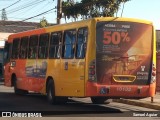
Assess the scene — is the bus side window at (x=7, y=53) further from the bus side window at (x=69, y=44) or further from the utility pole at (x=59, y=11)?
the utility pole at (x=59, y=11)

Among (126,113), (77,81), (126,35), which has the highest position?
(126,35)

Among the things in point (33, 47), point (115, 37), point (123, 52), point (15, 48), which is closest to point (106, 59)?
point (123, 52)

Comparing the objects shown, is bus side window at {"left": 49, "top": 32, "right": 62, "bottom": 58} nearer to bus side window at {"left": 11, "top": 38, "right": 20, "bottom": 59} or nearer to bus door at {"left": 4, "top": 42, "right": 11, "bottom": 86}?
bus side window at {"left": 11, "top": 38, "right": 20, "bottom": 59}

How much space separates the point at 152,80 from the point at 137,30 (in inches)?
70.0

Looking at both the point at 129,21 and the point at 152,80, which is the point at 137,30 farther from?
the point at 152,80

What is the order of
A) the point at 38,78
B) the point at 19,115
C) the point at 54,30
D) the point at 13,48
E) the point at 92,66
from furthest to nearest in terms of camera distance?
1. the point at 13,48
2. the point at 38,78
3. the point at 54,30
4. the point at 92,66
5. the point at 19,115

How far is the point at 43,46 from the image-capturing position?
753 inches

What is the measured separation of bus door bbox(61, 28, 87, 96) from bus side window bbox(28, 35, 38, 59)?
10.3 feet

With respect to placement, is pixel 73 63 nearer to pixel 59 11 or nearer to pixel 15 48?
pixel 15 48

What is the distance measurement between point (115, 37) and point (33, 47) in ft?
18.6

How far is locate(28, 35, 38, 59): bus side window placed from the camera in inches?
789

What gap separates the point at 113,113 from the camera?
605 inches

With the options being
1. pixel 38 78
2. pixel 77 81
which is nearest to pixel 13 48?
pixel 38 78

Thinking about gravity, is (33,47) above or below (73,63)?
above
